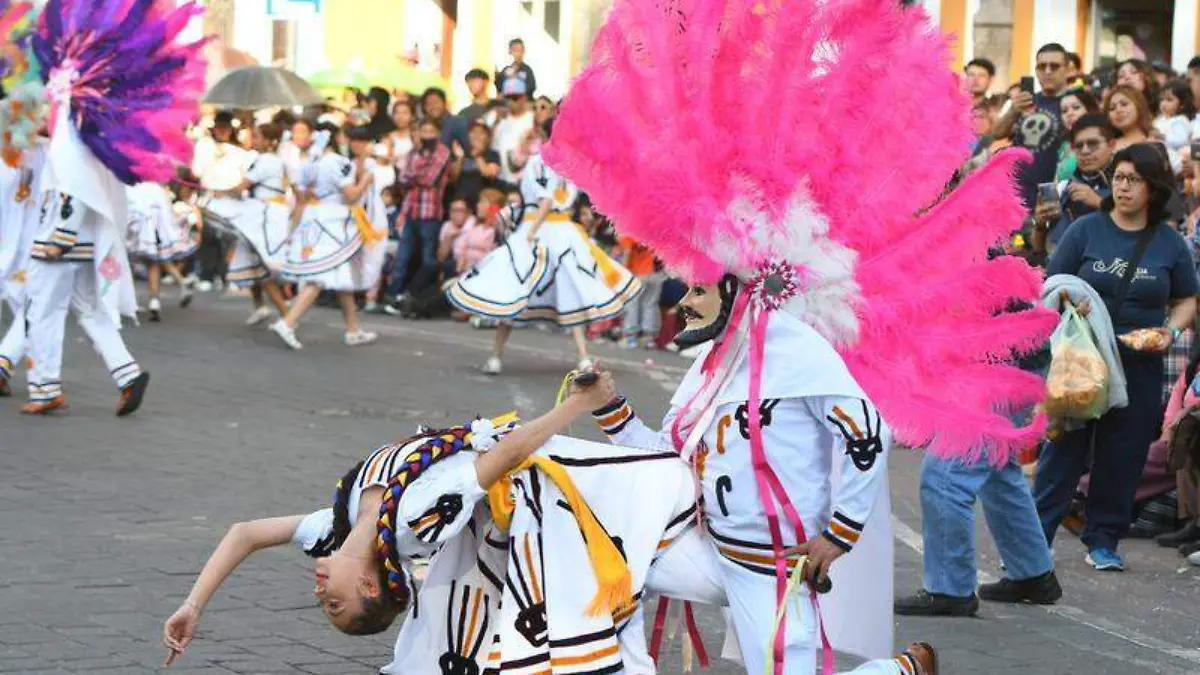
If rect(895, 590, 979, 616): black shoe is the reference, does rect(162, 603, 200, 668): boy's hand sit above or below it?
above

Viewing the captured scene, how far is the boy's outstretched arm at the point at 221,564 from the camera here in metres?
4.74

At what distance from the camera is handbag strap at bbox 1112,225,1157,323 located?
26.9 ft

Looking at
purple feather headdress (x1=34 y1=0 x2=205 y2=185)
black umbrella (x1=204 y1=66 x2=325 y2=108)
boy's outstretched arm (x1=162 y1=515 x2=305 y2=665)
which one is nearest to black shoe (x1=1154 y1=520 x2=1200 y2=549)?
boy's outstretched arm (x1=162 y1=515 x2=305 y2=665)

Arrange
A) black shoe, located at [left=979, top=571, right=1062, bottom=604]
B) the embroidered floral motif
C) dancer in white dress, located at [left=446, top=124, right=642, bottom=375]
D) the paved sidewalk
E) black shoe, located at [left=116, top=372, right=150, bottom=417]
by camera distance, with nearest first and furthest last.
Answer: the embroidered floral motif
the paved sidewalk
black shoe, located at [left=979, top=571, right=1062, bottom=604]
black shoe, located at [left=116, top=372, right=150, bottom=417]
dancer in white dress, located at [left=446, top=124, right=642, bottom=375]

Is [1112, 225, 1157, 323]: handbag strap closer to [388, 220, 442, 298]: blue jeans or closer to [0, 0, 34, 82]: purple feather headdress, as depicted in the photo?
[0, 0, 34, 82]: purple feather headdress

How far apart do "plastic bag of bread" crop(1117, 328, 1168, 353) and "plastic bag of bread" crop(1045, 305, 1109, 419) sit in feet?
0.50

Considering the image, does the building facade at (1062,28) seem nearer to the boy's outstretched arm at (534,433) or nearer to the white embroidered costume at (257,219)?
the white embroidered costume at (257,219)

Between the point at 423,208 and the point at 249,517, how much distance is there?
11.7 metres

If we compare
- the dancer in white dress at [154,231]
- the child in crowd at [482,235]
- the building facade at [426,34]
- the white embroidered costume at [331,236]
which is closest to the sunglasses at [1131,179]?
the white embroidered costume at [331,236]

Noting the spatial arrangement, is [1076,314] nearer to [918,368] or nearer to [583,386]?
[918,368]

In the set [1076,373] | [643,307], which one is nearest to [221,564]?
[1076,373]

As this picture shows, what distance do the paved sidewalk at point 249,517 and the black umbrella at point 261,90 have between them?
7959 mm

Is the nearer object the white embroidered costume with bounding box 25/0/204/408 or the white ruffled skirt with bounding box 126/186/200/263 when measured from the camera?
the white embroidered costume with bounding box 25/0/204/408

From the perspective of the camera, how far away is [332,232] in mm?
16844
